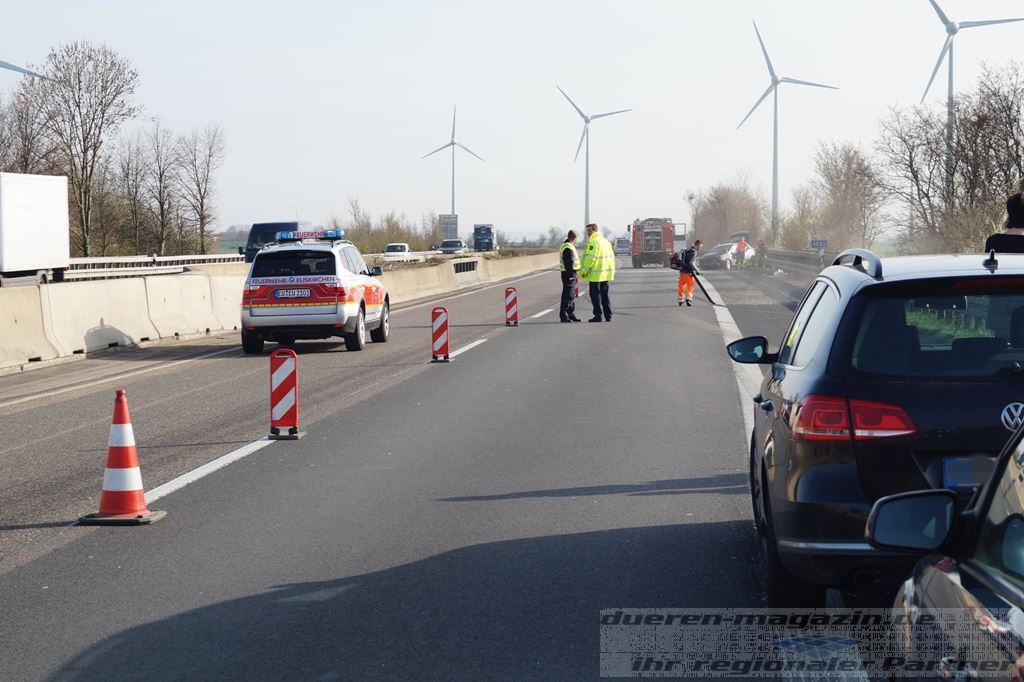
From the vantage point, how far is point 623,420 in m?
12.2

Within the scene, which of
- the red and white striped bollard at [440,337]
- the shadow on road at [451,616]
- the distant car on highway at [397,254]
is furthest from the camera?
the distant car on highway at [397,254]

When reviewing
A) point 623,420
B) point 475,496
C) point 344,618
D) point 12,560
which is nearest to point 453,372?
point 623,420

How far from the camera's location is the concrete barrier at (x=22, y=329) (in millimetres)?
17828

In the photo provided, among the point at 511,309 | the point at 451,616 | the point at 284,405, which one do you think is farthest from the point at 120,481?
the point at 511,309

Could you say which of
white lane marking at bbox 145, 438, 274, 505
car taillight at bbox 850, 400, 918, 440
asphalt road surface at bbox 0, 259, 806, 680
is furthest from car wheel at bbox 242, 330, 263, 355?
car taillight at bbox 850, 400, 918, 440

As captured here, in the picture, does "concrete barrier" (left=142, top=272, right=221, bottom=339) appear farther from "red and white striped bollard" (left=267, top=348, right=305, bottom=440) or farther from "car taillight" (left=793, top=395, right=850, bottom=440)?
"car taillight" (left=793, top=395, right=850, bottom=440)

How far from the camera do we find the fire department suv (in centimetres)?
1995

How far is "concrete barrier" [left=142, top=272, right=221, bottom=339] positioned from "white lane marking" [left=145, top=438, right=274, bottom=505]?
12.1 m

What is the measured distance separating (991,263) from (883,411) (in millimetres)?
915

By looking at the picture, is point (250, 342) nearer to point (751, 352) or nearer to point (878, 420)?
point (751, 352)

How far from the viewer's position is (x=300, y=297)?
2000 cm

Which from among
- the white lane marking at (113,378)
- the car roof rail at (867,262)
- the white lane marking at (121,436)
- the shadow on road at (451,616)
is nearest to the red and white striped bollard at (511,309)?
the white lane marking at (113,378)

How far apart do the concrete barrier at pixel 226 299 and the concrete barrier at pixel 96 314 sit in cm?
290

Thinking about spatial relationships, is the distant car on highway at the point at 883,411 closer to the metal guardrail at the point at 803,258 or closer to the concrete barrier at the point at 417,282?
the metal guardrail at the point at 803,258
